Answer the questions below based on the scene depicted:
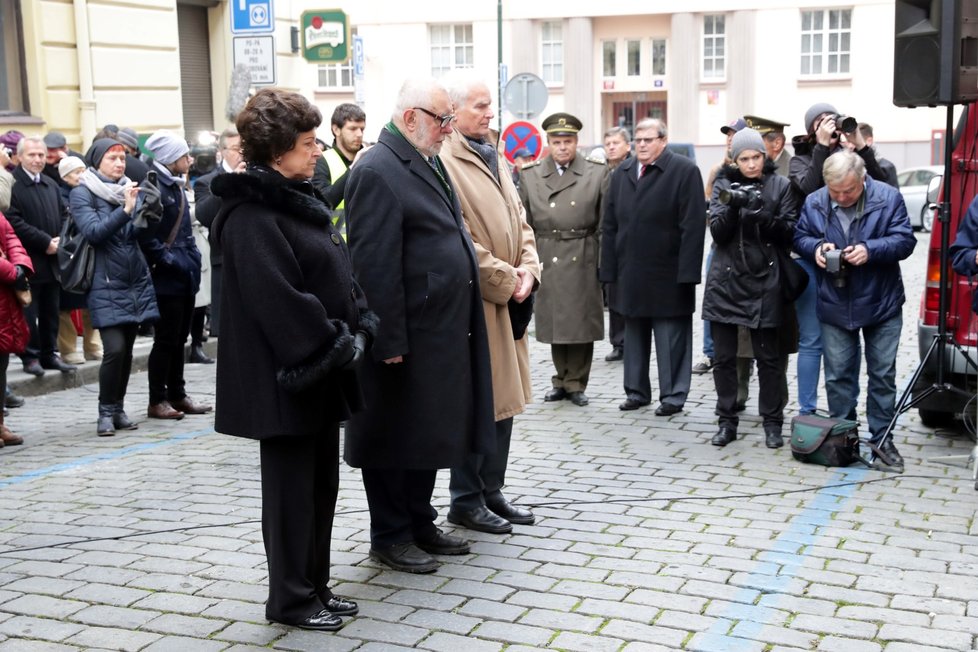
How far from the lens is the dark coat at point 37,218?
1041 centimetres

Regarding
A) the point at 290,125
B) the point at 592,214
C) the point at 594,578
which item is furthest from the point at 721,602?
the point at 592,214

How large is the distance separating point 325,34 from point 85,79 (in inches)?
106

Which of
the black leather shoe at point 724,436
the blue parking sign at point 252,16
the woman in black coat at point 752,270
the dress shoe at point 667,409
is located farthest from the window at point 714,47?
the black leather shoe at point 724,436

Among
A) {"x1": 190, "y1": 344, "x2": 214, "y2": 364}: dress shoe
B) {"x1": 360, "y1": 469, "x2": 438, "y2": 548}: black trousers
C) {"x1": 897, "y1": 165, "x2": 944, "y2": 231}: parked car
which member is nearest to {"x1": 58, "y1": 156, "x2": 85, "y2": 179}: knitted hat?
{"x1": 190, "y1": 344, "x2": 214, "y2": 364}: dress shoe

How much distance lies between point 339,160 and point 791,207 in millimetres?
2853

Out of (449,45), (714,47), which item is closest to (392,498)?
(714,47)

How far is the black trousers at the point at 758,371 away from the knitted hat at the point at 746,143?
3.56 feet

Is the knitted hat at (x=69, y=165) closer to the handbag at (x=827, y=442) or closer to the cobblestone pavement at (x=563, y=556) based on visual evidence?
the cobblestone pavement at (x=563, y=556)

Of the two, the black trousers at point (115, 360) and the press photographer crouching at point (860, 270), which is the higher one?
the press photographer crouching at point (860, 270)

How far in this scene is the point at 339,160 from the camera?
328 inches

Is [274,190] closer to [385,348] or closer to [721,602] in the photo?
[385,348]

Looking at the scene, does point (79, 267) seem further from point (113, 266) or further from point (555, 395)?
point (555, 395)

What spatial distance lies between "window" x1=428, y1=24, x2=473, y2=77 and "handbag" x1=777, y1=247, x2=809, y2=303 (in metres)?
35.6

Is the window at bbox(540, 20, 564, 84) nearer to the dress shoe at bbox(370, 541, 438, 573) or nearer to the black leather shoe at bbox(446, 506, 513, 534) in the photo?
the black leather shoe at bbox(446, 506, 513, 534)
